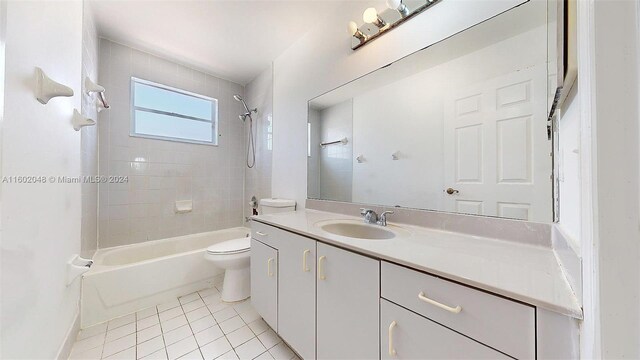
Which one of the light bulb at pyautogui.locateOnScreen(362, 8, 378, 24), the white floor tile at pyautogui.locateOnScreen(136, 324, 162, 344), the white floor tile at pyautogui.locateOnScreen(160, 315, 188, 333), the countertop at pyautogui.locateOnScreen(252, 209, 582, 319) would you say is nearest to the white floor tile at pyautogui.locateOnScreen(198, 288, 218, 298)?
the white floor tile at pyautogui.locateOnScreen(160, 315, 188, 333)

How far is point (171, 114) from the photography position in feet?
8.13

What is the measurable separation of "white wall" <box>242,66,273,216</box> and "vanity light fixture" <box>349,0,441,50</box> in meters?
1.29

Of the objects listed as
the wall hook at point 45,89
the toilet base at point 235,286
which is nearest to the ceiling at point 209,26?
the wall hook at point 45,89

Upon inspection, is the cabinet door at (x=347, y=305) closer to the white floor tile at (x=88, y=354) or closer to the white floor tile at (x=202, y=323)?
the white floor tile at (x=202, y=323)

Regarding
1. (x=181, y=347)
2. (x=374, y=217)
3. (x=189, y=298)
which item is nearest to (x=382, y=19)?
(x=374, y=217)

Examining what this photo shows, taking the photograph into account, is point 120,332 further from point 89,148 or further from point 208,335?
point 89,148

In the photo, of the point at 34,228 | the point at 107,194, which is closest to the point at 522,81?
the point at 34,228

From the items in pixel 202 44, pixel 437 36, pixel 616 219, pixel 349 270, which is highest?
pixel 202 44

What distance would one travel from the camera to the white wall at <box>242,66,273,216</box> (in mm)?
2490

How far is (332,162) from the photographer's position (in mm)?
1791

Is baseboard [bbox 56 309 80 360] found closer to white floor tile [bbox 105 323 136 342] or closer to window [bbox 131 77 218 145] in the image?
white floor tile [bbox 105 323 136 342]

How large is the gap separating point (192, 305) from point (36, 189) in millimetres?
1383

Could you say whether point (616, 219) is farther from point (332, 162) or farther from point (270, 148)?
point (270, 148)

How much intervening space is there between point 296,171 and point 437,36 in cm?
145
